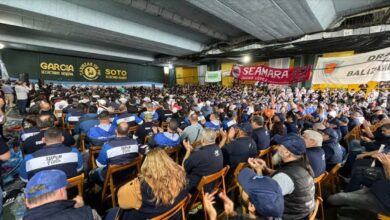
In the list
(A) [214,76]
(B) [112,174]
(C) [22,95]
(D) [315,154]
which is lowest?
(B) [112,174]

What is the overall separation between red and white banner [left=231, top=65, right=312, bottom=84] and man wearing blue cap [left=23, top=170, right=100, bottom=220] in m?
7.78

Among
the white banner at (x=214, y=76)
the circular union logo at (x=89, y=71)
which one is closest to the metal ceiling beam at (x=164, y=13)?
the white banner at (x=214, y=76)

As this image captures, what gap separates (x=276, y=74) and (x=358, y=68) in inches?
136

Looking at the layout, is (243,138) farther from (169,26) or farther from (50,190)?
(169,26)

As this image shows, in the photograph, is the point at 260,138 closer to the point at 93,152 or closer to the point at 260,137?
the point at 260,137

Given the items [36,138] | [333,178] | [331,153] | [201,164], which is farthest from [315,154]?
[36,138]

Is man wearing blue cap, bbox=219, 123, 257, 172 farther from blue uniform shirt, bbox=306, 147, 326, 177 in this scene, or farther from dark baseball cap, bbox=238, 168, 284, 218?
dark baseball cap, bbox=238, 168, 284, 218

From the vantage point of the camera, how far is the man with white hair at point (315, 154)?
2475 mm

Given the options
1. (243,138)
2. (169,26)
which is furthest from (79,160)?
(169,26)

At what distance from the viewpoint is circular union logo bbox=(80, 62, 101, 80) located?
1891 cm

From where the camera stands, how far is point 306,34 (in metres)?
10.1

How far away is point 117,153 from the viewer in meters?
2.70

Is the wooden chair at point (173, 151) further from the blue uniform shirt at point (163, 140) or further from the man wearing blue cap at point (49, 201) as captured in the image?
the man wearing blue cap at point (49, 201)

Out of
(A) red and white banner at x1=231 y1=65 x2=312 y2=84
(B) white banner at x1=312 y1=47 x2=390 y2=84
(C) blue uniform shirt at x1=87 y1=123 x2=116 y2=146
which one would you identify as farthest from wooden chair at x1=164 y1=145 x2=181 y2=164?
(A) red and white banner at x1=231 y1=65 x2=312 y2=84
